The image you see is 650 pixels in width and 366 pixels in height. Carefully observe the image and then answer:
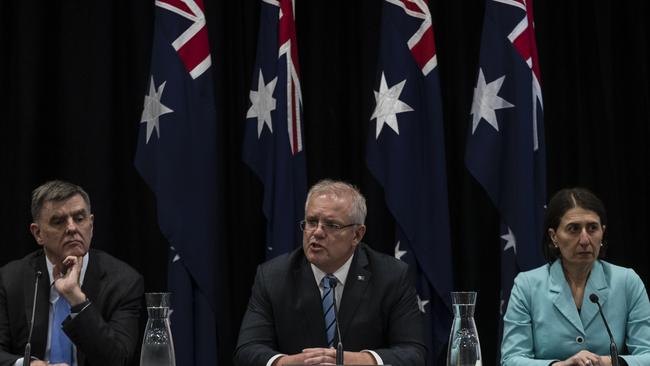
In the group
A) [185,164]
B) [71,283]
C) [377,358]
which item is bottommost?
[377,358]

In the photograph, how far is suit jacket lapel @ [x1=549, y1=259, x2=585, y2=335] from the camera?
13.1ft

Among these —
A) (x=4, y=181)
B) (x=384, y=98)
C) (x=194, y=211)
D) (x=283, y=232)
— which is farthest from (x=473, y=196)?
(x=4, y=181)

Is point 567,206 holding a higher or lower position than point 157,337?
higher

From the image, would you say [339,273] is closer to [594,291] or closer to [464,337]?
[464,337]

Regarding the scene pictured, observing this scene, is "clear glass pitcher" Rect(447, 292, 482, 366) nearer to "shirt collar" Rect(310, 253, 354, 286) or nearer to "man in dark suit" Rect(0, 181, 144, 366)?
"shirt collar" Rect(310, 253, 354, 286)

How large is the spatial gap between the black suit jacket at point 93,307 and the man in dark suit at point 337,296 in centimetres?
52

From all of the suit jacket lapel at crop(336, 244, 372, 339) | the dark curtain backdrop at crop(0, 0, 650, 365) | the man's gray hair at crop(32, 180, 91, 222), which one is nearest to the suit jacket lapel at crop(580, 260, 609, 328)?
the suit jacket lapel at crop(336, 244, 372, 339)

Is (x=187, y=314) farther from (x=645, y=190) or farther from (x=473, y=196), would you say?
(x=645, y=190)

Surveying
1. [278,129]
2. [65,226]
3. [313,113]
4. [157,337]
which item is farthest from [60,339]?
[313,113]

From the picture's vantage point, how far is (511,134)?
4969 mm

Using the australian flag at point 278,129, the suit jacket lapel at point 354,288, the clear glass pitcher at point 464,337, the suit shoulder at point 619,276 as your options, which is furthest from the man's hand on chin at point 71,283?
the suit shoulder at point 619,276

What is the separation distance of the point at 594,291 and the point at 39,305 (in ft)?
8.02

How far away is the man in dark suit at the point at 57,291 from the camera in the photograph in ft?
12.7

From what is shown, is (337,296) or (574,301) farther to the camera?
(574,301)
